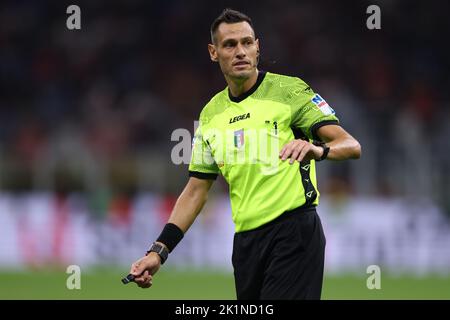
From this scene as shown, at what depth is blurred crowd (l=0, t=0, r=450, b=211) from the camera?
15.6 metres

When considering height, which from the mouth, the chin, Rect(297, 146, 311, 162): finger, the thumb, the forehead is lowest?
the thumb

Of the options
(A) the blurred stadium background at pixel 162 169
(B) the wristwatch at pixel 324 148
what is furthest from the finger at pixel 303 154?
(A) the blurred stadium background at pixel 162 169

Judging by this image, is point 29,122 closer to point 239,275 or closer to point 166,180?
point 166,180

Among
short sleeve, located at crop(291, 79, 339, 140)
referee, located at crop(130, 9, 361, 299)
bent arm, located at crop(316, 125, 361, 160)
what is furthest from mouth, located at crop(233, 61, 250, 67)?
bent arm, located at crop(316, 125, 361, 160)

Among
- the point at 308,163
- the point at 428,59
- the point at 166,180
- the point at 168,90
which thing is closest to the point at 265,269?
the point at 308,163

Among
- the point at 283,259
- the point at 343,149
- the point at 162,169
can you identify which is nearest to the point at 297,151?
the point at 343,149

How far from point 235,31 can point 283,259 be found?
58.8 inches

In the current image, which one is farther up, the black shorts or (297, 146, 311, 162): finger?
(297, 146, 311, 162): finger

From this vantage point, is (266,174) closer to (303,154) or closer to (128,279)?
(303,154)

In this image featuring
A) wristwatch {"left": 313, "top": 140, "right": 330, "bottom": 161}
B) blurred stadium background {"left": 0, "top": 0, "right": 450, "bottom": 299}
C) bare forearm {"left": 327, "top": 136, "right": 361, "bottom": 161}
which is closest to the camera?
wristwatch {"left": 313, "top": 140, "right": 330, "bottom": 161}

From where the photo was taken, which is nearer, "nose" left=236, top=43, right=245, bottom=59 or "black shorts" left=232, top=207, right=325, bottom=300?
"black shorts" left=232, top=207, right=325, bottom=300

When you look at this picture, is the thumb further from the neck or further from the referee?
the neck

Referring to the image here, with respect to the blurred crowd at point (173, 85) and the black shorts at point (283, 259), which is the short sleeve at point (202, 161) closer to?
the black shorts at point (283, 259)

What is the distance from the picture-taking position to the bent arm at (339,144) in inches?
215
